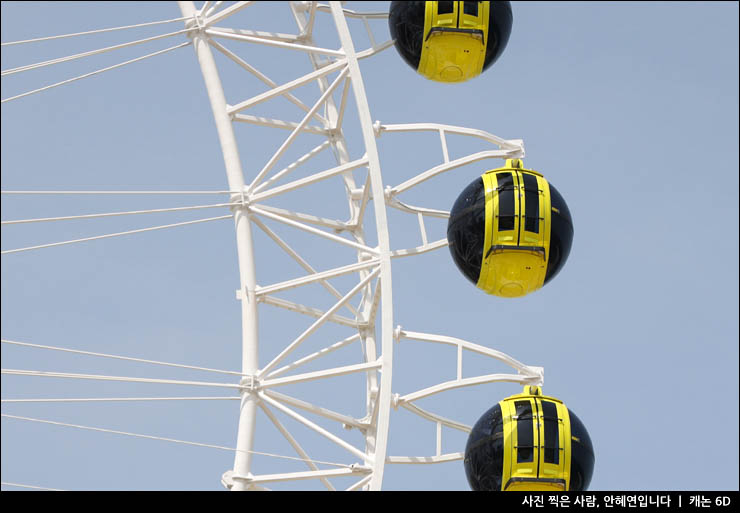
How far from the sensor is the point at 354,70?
17.9 meters

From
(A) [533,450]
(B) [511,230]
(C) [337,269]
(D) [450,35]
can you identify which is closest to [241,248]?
(C) [337,269]

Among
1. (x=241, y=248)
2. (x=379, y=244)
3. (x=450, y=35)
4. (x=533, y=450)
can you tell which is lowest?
(x=533, y=450)

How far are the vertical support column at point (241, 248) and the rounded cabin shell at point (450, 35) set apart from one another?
7.54 ft

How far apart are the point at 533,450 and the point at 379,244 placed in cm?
289

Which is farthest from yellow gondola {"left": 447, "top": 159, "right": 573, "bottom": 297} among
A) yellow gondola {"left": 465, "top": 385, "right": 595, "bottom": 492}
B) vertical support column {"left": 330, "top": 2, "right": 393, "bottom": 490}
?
yellow gondola {"left": 465, "top": 385, "right": 595, "bottom": 492}

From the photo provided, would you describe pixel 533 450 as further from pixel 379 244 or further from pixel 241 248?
pixel 241 248

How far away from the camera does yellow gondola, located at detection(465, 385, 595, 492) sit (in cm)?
1638

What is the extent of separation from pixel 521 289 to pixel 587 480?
2.37 meters

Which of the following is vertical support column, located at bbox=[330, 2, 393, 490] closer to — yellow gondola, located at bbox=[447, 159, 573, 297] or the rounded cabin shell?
yellow gondola, located at bbox=[447, 159, 573, 297]

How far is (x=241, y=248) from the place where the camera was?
60.5 ft
